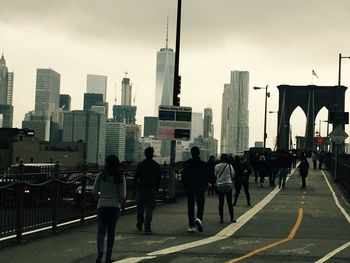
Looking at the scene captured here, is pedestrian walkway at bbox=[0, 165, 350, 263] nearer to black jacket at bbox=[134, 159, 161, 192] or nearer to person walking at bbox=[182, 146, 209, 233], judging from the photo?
person walking at bbox=[182, 146, 209, 233]

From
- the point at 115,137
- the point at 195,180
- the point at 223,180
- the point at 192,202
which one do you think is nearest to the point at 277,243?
the point at 192,202

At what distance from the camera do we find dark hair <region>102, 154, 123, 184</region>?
10.2 m

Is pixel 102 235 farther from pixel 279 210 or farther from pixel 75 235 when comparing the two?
pixel 279 210

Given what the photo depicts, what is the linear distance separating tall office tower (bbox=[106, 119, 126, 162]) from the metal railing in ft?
483

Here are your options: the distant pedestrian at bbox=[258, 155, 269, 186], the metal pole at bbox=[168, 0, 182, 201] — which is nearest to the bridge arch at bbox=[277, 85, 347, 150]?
the distant pedestrian at bbox=[258, 155, 269, 186]

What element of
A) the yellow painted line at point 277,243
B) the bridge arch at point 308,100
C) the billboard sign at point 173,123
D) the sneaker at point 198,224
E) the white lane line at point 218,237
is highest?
the bridge arch at point 308,100

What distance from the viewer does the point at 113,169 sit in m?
10.2

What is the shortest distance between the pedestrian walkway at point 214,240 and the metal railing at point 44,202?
30 centimetres

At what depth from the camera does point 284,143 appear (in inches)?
5876

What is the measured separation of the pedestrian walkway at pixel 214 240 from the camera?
36.3 ft

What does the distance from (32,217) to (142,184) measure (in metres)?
2.65

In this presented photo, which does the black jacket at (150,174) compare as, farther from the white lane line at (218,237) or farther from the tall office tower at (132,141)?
the tall office tower at (132,141)

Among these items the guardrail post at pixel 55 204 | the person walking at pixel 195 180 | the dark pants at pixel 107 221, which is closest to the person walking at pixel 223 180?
the person walking at pixel 195 180

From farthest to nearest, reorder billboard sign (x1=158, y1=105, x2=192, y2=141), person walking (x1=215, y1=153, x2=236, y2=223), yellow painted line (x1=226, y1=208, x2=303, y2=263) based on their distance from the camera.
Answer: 1. billboard sign (x1=158, y1=105, x2=192, y2=141)
2. person walking (x1=215, y1=153, x2=236, y2=223)
3. yellow painted line (x1=226, y1=208, x2=303, y2=263)
